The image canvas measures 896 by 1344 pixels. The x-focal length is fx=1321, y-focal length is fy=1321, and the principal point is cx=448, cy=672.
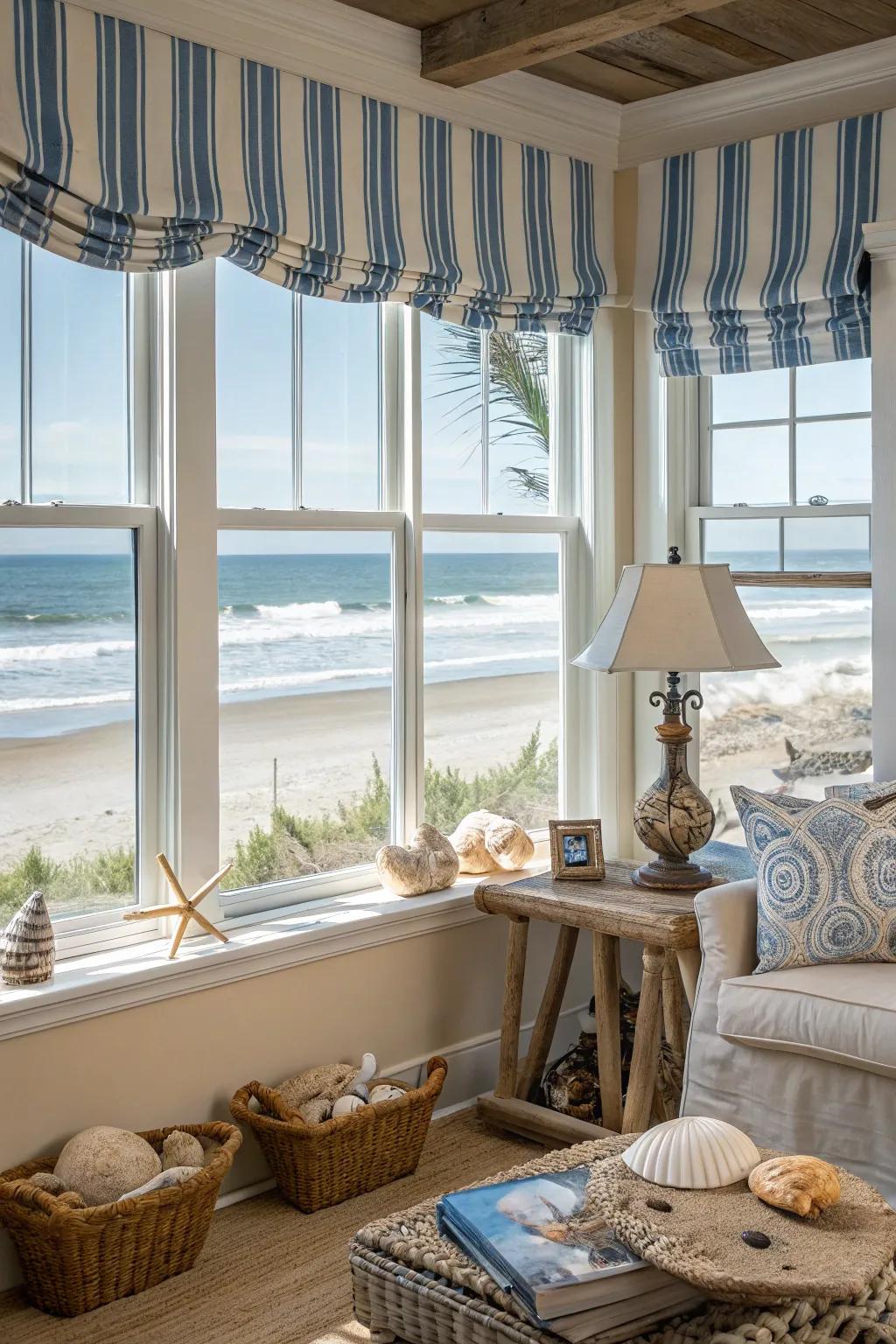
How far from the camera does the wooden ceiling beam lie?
2.83 metres

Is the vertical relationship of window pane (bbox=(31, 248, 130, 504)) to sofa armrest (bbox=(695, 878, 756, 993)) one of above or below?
above

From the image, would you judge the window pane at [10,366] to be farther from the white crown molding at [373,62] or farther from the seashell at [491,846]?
the seashell at [491,846]

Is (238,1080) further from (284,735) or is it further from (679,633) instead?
(679,633)

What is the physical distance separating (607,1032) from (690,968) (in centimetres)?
28

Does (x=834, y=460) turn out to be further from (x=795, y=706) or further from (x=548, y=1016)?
(x=548, y=1016)

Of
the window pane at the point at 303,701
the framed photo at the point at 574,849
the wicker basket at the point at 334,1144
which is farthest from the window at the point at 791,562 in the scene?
the wicker basket at the point at 334,1144

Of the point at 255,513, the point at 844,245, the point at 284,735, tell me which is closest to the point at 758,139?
the point at 844,245

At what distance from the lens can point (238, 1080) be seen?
2.98m

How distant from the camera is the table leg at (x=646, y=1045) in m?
3.00

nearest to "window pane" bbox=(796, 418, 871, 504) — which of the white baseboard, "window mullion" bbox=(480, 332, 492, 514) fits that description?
"window mullion" bbox=(480, 332, 492, 514)

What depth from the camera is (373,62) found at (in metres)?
3.20

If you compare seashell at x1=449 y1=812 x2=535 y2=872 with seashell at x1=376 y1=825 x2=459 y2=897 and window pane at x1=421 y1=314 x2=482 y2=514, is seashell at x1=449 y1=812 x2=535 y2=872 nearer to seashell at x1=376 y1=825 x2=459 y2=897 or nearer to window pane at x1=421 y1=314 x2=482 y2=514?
seashell at x1=376 y1=825 x2=459 y2=897

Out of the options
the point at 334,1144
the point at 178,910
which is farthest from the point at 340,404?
the point at 334,1144

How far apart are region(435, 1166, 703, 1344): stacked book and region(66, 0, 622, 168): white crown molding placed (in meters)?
2.39
